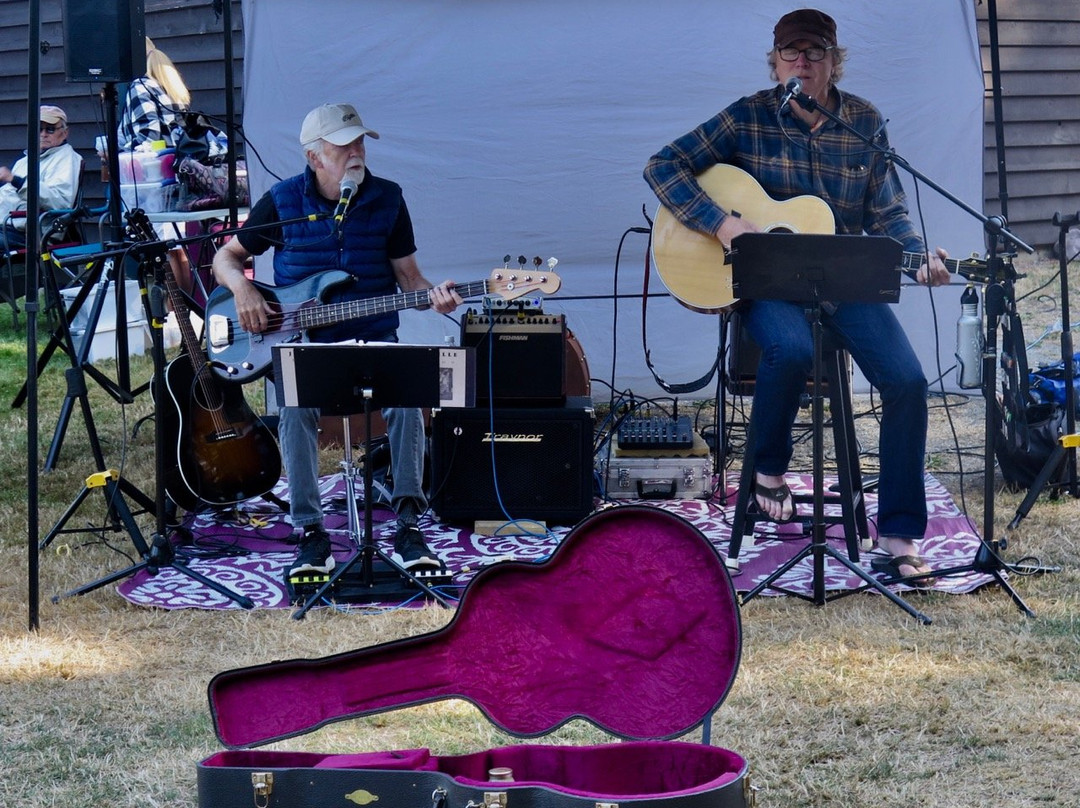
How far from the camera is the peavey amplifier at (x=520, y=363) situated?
16.6 feet

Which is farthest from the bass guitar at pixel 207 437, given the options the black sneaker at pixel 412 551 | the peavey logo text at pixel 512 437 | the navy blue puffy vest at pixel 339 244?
the peavey logo text at pixel 512 437

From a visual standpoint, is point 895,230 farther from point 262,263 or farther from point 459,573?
point 262,263

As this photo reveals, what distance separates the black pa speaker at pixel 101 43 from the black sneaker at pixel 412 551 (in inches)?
88.4

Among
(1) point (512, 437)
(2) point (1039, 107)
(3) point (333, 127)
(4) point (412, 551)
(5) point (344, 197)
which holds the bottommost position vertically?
(4) point (412, 551)

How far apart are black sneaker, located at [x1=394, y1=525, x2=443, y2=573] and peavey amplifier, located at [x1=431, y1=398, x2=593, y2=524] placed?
48 cm

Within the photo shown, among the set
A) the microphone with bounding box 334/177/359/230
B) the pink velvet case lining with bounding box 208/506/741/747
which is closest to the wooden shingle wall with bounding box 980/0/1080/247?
the microphone with bounding box 334/177/359/230

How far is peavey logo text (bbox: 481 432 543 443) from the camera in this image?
16.2ft

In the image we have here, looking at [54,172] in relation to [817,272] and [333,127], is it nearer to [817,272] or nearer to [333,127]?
[333,127]

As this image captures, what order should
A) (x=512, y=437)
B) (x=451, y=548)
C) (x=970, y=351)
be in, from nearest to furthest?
(x=451, y=548) → (x=512, y=437) → (x=970, y=351)

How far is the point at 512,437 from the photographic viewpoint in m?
4.95

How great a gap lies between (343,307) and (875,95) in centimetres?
322

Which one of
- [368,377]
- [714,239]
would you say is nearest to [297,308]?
[368,377]

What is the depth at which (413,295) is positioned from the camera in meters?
4.40

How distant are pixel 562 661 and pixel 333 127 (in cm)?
262
